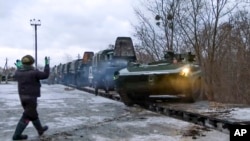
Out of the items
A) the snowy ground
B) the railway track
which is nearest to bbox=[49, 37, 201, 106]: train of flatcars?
the railway track

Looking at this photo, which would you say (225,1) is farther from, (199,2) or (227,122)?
(227,122)

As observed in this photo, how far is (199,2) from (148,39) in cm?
466

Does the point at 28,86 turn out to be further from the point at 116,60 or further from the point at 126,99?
the point at 116,60

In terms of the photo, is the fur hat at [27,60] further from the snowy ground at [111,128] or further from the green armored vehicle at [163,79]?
the green armored vehicle at [163,79]

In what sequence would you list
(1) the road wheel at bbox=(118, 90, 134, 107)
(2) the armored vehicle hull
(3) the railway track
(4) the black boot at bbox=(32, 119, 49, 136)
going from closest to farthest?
1. (4) the black boot at bbox=(32, 119, 49, 136)
2. (3) the railway track
3. (2) the armored vehicle hull
4. (1) the road wheel at bbox=(118, 90, 134, 107)

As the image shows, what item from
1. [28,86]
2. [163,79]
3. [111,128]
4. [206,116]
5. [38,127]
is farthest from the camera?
[163,79]

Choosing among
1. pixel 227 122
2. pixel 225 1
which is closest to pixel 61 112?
pixel 227 122

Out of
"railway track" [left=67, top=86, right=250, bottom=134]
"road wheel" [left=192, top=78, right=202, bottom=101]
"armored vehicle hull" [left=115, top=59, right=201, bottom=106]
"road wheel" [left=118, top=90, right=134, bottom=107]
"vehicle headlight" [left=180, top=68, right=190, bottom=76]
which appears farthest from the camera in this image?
"road wheel" [left=118, top=90, right=134, bottom=107]

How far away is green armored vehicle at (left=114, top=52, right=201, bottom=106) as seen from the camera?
1240 cm

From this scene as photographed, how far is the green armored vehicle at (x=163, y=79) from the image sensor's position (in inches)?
488

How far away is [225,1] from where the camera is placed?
26.4 meters

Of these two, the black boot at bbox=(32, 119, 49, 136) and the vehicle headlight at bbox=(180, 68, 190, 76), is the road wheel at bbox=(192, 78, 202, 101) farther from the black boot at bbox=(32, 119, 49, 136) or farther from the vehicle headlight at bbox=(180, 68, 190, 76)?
the black boot at bbox=(32, 119, 49, 136)

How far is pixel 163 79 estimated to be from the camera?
12.5 metres

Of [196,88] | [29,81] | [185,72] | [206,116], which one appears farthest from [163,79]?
[29,81]
